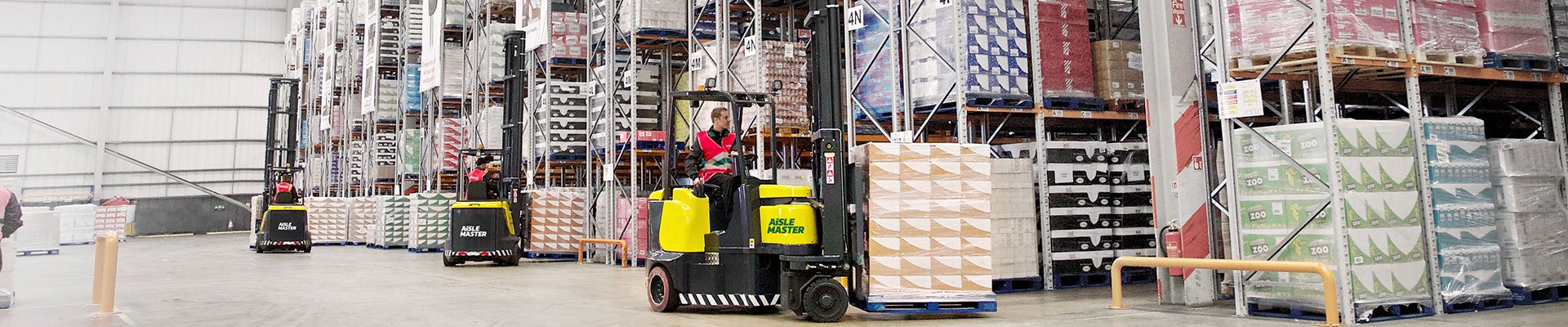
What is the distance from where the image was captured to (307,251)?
→ 2069 cm

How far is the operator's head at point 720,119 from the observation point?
7.19 metres

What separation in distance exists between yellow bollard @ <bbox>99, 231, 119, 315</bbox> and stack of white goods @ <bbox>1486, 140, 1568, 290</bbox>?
9.98 metres

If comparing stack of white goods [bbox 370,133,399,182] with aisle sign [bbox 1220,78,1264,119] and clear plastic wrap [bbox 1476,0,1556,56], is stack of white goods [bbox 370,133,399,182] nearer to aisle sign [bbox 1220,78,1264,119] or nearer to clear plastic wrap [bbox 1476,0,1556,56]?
aisle sign [bbox 1220,78,1264,119]

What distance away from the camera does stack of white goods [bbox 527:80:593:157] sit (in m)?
15.0

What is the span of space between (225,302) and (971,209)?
6.44 m

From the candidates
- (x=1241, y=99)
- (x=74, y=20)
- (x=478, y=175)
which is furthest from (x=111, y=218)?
(x=1241, y=99)

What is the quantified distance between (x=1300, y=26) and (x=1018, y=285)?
3.69 meters

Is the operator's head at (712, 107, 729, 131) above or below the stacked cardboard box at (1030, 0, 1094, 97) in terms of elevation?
below

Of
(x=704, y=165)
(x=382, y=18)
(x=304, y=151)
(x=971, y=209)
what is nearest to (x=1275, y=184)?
(x=971, y=209)

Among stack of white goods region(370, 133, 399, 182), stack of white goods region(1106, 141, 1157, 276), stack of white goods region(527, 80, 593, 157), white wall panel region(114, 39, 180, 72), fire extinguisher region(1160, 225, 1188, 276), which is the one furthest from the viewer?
white wall panel region(114, 39, 180, 72)

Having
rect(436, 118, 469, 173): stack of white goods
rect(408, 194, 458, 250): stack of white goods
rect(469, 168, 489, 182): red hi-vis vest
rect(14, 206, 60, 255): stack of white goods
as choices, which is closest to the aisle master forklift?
rect(469, 168, 489, 182): red hi-vis vest

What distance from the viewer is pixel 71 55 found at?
3350cm

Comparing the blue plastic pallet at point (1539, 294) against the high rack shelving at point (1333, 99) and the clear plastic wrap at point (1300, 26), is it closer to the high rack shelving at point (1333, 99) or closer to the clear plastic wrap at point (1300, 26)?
the high rack shelving at point (1333, 99)

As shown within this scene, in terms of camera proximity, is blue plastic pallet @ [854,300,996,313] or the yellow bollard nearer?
blue plastic pallet @ [854,300,996,313]
